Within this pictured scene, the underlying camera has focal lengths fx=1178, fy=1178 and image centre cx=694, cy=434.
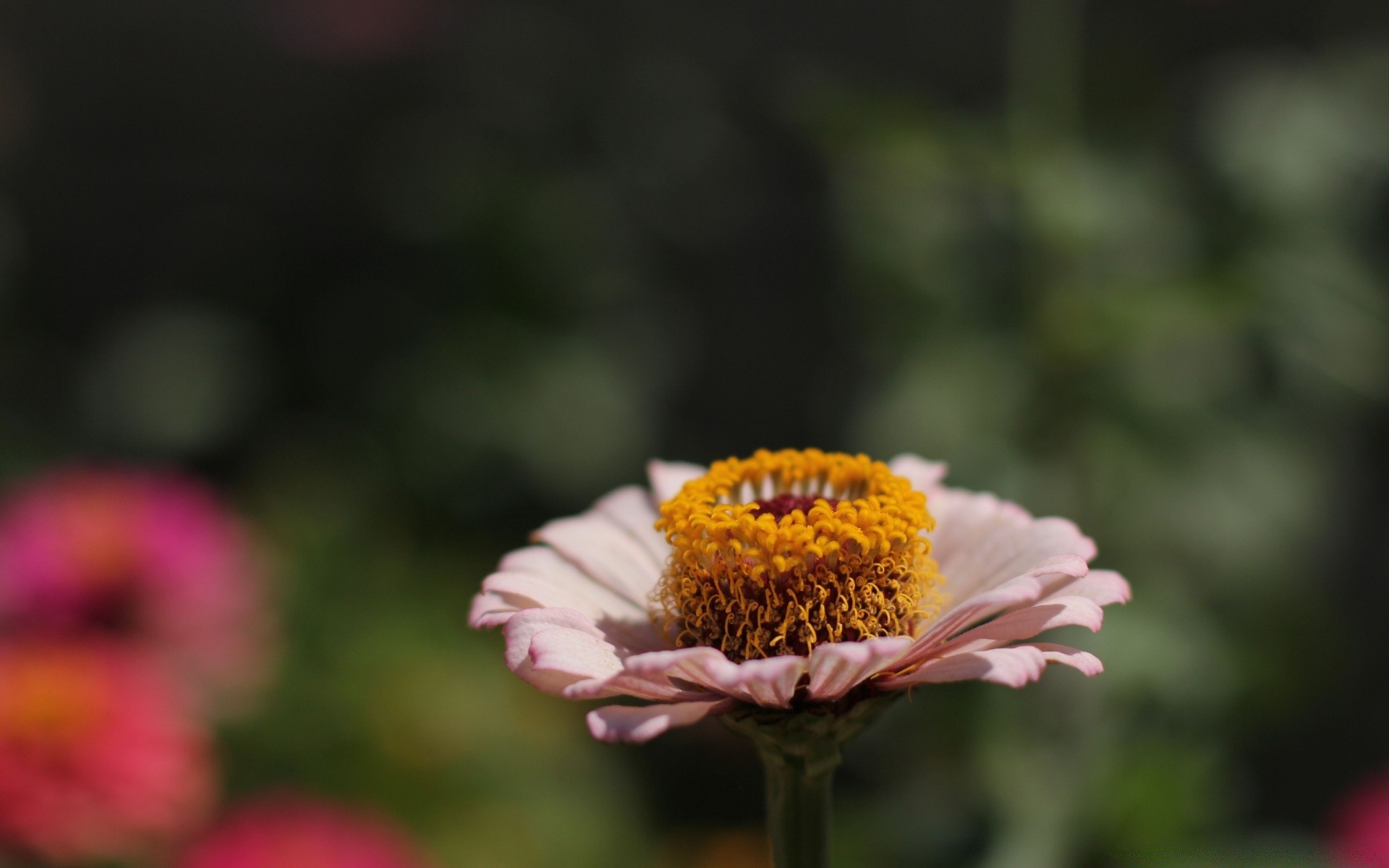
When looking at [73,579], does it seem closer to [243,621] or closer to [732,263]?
[243,621]

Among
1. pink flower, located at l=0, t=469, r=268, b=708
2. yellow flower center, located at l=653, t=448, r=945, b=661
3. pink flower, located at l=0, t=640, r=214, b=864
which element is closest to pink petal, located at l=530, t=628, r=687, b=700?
yellow flower center, located at l=653, t=448, r=945, b=661

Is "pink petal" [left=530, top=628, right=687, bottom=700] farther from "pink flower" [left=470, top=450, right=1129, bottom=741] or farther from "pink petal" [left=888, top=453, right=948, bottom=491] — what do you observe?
"pink petal" [left=888, top=453, right=948, bottom=491]

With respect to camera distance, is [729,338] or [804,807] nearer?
[804,807]

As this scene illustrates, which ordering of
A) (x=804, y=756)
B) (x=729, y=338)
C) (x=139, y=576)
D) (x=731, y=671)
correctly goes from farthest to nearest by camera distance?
(x=729, y=338)
(x=139, y=576)
(x=804, y=756)
(x=731, y=671)

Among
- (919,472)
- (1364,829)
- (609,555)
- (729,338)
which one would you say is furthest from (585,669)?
(729,338)

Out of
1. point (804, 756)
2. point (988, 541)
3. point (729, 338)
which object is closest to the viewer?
point (804, 756)

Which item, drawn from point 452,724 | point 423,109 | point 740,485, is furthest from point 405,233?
point 740,485

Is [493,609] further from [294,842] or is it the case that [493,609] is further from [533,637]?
[294,842]
